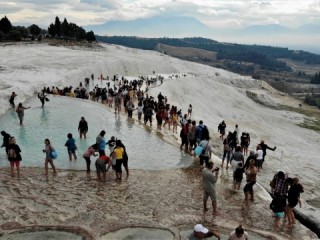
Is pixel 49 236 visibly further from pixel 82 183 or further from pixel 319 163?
pixel 319 163

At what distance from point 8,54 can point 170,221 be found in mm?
52124

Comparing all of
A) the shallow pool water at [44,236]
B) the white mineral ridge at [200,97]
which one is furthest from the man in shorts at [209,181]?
the white mineral ridge at [200,97]

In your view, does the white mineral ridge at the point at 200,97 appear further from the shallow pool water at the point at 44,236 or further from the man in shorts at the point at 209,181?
the shallow pool water at the point at 44,236

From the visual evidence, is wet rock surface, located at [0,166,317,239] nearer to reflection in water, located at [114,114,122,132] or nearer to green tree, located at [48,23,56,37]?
reflection in water, located at [114,114,122,132]

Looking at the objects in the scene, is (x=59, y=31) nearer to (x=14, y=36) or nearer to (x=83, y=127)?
(x=14, y=36)

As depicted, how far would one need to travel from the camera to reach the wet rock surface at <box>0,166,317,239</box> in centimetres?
1166

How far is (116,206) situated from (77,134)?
29.4 ft

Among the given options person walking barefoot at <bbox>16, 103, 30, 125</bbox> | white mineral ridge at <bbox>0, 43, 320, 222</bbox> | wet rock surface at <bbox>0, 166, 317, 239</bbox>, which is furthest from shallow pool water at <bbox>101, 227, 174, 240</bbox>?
person walking barefoot at <bbox>16, 103, 30, 125</bbox>

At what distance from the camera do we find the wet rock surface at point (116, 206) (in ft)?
38.3

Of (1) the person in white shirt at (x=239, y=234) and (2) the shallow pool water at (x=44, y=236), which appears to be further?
(2) the shallow pool water at (x=44, y=236)

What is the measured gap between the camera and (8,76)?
38.1 metres

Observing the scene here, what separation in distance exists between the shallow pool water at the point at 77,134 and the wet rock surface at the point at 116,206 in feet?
5.80

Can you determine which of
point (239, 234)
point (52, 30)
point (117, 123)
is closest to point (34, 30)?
point (52, 30)

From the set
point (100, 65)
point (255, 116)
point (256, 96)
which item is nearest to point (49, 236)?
point (100, 65)
